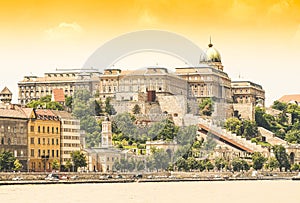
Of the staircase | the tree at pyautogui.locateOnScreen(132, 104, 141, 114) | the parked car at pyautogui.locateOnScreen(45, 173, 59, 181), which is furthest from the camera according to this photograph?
the tree at pyautogui.locateOnScreen(132, 104, 141, 114)

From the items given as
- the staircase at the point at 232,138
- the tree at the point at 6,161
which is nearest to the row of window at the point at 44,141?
the tree at the point at 6,161

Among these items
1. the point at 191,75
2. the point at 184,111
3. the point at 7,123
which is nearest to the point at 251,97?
the point at 191,75

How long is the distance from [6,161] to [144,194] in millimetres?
30397

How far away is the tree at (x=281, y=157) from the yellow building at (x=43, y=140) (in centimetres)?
2744

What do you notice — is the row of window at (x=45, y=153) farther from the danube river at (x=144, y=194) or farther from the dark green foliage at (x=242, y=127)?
the dark green foliage at (x=242, y=127)

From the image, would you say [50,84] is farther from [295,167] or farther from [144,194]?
[144,194]

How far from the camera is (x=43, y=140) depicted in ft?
407

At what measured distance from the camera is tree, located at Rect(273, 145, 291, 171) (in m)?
144

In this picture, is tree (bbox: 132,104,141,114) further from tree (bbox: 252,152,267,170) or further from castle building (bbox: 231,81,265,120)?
Answer: castle building (bbox: 231,81,265,120)

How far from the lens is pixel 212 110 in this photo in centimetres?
15925

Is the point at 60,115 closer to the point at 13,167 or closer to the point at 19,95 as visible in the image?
the point at 13,167

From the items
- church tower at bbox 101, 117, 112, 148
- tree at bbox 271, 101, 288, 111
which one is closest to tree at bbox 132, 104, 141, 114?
church tower at bbox 101, 117, 112, 148

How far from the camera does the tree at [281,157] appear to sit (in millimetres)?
144250

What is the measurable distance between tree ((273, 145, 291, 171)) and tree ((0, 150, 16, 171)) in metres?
37.1
